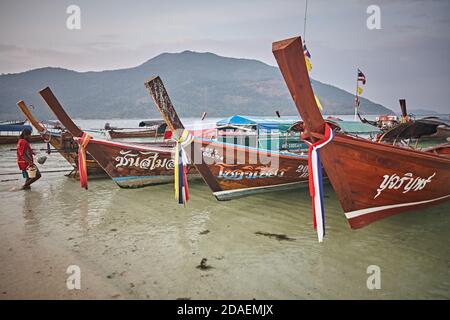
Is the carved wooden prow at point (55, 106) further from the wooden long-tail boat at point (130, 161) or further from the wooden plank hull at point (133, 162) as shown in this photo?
the wooden plank hull at point (133, 162)

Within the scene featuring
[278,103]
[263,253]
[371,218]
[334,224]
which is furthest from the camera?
[278,103]

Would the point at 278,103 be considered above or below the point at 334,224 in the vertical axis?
above

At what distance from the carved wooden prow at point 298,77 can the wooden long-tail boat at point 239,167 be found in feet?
9.90

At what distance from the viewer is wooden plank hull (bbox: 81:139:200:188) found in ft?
24.9

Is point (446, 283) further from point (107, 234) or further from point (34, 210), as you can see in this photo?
point (34, 210)

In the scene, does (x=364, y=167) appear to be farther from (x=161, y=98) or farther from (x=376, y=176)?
(x=161, y=98)

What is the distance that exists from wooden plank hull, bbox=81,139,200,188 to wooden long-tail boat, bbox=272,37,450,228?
545cm

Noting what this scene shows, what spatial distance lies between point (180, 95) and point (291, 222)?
19050 cm

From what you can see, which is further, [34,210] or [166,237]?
[34,210]

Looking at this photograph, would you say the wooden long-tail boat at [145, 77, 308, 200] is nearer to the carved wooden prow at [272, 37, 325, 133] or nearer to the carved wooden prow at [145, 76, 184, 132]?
the carved wooden prow at [145, 76, 184, 132]

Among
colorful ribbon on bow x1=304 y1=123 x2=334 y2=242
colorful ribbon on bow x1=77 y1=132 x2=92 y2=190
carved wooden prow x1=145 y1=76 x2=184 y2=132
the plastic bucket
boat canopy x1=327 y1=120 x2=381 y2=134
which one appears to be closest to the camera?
colorful ribbon on bow x1=304 y1=123 x2=334 y2=242

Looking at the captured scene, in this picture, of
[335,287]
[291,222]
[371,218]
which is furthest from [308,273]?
[291,222]

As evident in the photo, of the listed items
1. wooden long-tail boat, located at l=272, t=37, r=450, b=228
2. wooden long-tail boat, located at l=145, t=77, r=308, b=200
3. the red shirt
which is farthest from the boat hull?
the red shirt

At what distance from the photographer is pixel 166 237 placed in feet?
15.5
